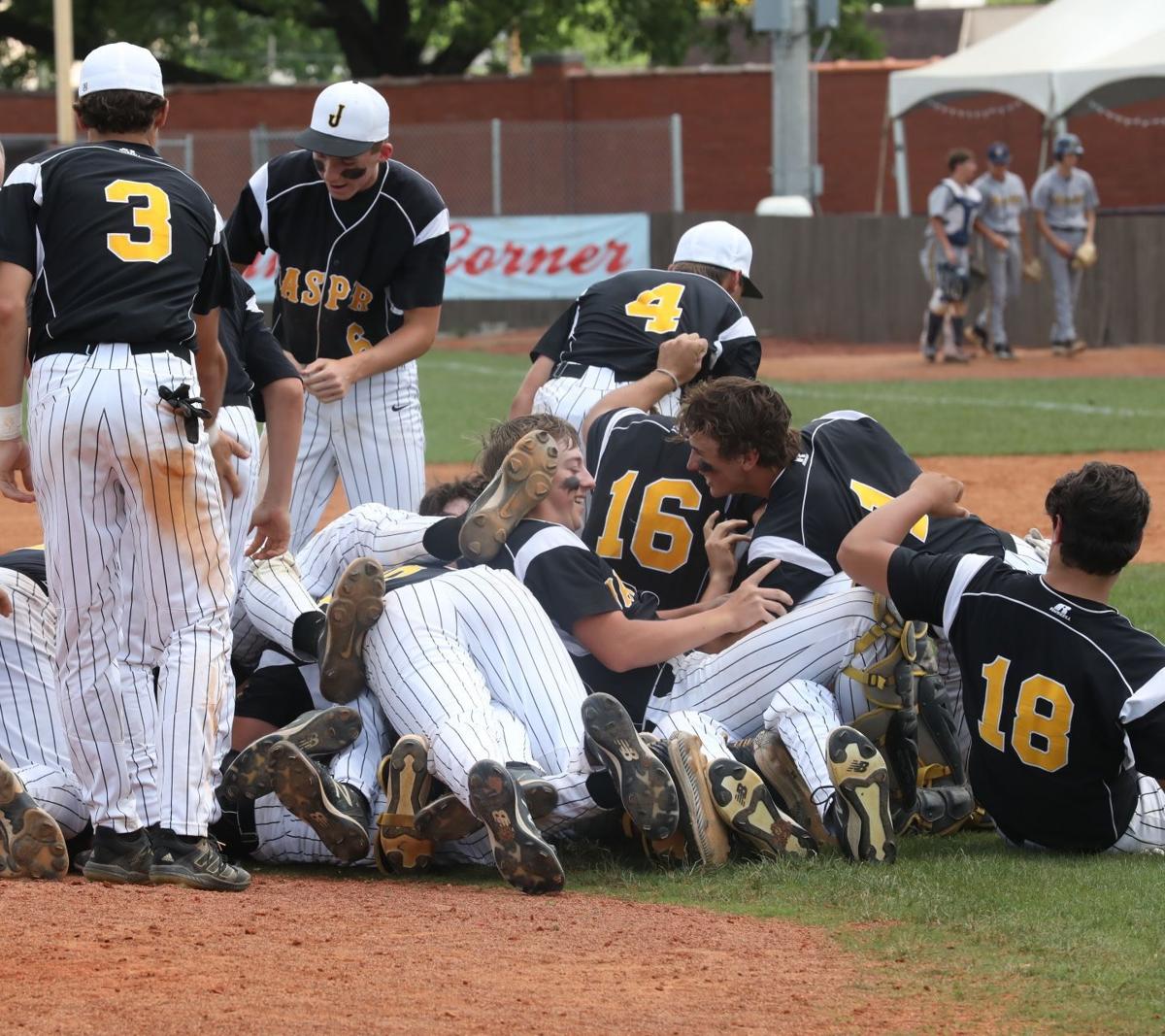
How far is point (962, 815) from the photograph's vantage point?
5242mm

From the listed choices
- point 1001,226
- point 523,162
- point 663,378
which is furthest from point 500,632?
point 523,162

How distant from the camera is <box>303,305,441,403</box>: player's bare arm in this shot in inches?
248

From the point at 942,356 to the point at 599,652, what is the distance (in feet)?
50.7

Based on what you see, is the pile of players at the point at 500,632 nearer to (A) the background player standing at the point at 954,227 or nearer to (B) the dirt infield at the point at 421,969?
(B) the dirt infield at the point at 421,969

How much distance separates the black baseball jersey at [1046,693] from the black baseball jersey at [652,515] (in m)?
1.15

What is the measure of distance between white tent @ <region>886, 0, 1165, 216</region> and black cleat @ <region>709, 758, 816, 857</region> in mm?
18193

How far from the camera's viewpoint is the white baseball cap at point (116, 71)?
4.50 m

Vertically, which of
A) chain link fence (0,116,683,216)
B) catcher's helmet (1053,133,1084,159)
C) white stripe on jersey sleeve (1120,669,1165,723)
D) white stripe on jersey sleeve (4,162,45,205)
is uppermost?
chain link fence (0,116,683,216)

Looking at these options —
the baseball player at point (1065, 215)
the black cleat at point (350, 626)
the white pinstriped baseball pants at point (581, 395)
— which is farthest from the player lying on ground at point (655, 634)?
the baseball player at point (1065, 215)

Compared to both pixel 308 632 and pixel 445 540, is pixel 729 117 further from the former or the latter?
pixel 308 632

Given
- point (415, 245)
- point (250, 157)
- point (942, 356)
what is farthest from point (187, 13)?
point (415, 245)

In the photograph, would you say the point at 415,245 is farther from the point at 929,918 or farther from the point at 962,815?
the point at 929,918

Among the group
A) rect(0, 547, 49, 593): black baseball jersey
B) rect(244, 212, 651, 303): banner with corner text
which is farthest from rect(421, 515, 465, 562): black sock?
rect(244, 212, 651, 303): banner with corner text

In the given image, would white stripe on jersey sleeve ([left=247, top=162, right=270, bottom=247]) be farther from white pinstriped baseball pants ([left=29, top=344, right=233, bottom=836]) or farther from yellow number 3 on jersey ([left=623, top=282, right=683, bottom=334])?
white pinstriped baseball pants ([left=29, top=344, right=233, bottom=836])
